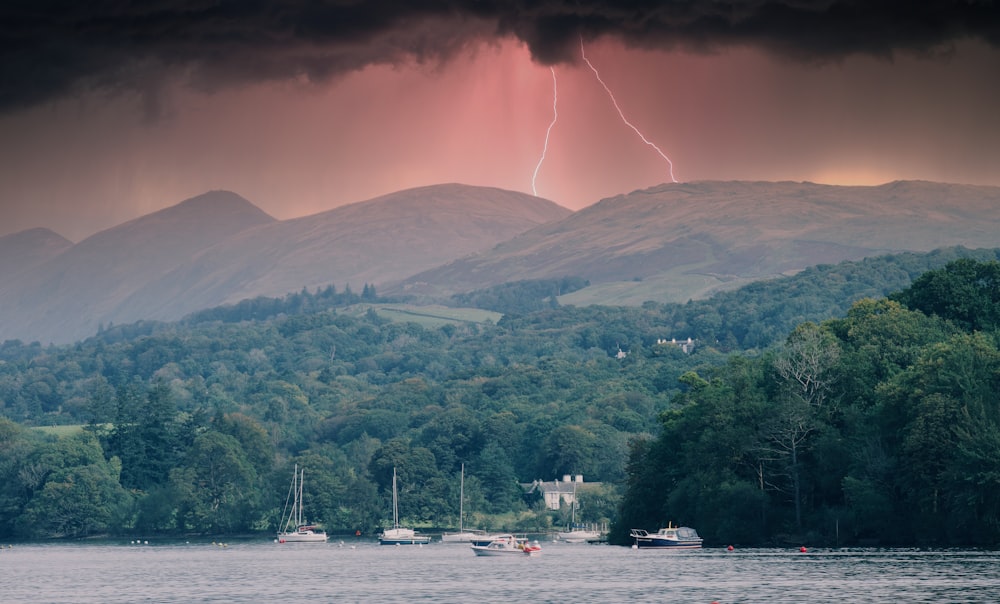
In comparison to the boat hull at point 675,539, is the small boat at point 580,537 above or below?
above

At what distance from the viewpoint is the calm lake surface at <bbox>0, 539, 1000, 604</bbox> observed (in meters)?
81.1

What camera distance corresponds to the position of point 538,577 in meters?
104

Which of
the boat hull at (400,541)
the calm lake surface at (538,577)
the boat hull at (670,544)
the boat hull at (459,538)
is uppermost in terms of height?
the boat hull at (459,538)

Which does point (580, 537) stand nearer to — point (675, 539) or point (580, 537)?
point (580, 537)

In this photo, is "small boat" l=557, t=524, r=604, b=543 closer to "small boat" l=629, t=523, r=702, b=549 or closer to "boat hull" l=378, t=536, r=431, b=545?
"boat hull" l=378, t=536, r=431, b=545

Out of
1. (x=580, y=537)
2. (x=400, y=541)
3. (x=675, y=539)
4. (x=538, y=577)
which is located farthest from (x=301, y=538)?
(x=538, y=577)

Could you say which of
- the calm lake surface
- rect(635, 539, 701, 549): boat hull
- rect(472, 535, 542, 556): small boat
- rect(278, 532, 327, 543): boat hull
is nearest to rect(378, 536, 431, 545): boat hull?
rect(278, 532, 327, 543): boat hull

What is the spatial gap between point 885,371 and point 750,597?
53584mm

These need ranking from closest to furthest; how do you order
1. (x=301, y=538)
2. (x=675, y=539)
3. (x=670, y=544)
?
(x=675, y=539) < (x=670, y=544) < (x=301, y=538)

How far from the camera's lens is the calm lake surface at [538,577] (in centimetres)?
8106

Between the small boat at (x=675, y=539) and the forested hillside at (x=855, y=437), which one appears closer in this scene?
the forested hillside at (x=855, y=437)

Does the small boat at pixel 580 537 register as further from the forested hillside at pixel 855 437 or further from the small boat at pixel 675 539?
the small boat at pixel 675 539

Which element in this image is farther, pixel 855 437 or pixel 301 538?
pixel 301 538

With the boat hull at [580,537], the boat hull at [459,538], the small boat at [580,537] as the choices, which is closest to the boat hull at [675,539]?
the small boat at [580,537]
